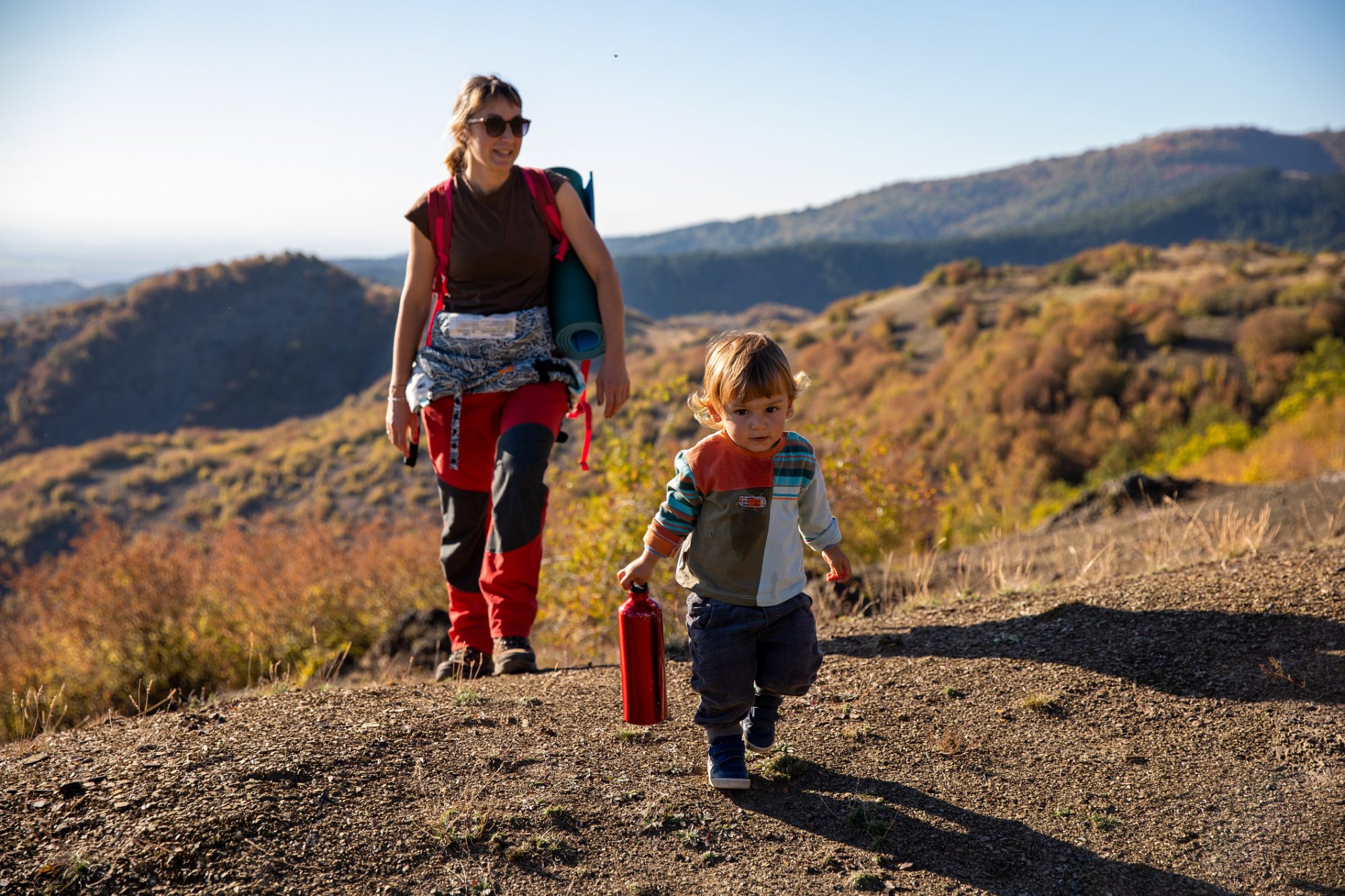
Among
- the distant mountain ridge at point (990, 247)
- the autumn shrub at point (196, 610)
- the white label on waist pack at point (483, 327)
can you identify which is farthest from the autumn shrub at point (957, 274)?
the distant mountain ridge at point (990, 247)

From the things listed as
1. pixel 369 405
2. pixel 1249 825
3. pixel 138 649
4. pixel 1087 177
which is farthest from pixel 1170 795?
pixel 1087 177

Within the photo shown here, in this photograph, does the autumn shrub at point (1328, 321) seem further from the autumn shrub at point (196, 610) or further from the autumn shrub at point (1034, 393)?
the autumn shrub at point (196, 610)

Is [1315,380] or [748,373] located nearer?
[748,373]

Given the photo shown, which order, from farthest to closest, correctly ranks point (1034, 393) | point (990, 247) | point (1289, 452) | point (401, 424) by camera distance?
point (990, 247)
point (1034, 393)
point (1289, 452)
point (401, 424)

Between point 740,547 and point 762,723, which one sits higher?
point 740,547

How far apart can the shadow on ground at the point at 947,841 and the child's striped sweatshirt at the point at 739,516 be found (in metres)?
0.56

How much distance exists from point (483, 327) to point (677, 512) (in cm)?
152

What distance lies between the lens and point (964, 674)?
10.5 ft

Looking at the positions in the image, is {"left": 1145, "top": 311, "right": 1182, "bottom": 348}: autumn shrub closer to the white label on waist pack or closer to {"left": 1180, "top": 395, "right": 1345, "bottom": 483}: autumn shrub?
{"left": 1180, "top": 395, "right": 1345, "bottom": 483}: autumn shrub

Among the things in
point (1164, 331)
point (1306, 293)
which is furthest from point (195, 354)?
point (1306, 293)

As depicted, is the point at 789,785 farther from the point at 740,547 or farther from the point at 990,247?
the point at 990,247

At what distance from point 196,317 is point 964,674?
76632 millimetres

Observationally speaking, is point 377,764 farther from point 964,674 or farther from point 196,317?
point 196,317

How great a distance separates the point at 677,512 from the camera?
7.82 feet
